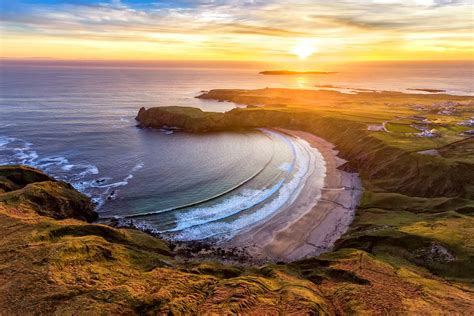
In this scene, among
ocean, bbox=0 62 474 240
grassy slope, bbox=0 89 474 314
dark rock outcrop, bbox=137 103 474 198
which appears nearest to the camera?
grassy slope, bbox=0 89 474 314

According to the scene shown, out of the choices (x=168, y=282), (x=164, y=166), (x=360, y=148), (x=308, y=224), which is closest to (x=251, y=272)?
(x=168, y=282)

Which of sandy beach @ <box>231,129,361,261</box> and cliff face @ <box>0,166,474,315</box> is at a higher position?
cliff face @ <box>0,166,474,315</box>

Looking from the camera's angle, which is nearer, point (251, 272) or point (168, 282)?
point (168, 282)

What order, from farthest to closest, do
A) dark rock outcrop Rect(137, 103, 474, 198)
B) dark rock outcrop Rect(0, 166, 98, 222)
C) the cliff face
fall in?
dark rock outcrop Rect(137, 103, 474, 198), dark rock outcrop Rect(0, 166, 98, 222), the cliff face

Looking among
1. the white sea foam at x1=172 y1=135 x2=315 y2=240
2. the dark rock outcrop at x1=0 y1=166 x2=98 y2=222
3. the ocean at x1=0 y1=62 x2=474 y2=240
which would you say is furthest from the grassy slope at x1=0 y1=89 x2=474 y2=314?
the ocean at x1=0 y1=62 x2=474 y2=240

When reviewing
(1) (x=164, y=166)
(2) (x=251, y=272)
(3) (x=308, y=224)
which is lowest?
(3) (x=308, y=224)

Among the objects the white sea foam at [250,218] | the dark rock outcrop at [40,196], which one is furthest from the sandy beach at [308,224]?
the dark rock outcrop at [40,196]

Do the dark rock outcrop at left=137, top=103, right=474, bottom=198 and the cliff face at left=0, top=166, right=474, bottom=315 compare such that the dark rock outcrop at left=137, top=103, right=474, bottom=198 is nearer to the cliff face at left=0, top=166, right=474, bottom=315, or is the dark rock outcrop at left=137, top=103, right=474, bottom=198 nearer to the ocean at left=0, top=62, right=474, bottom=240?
the ocean at left=0, top=62, right=474, bottom=240

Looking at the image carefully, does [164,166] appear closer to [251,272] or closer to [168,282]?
[251,272]

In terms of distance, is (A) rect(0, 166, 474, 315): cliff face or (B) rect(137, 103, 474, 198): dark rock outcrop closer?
(A) rect(0, 166, 474, 315): cliff face
